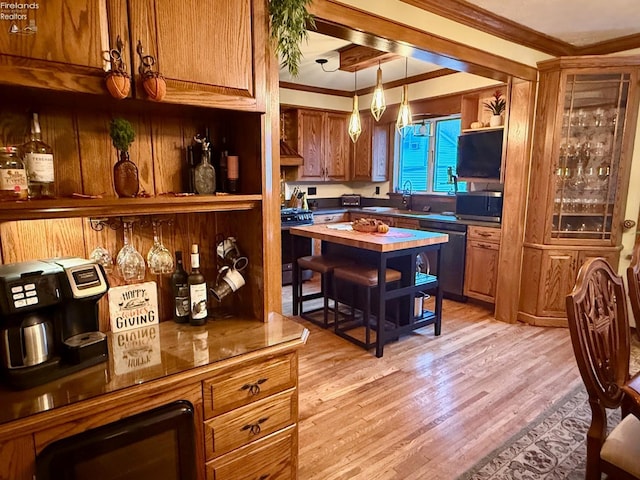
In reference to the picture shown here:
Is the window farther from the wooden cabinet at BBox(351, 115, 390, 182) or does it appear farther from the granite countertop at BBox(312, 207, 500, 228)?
the granite countertop at BBox(312, 207, 500, 228)

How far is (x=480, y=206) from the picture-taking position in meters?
4.16

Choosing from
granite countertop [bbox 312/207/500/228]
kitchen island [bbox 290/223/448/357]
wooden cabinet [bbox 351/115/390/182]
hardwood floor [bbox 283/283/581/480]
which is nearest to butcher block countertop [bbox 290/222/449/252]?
kitchen island [bbox 290/223/448/357]

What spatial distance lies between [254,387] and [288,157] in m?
4.05

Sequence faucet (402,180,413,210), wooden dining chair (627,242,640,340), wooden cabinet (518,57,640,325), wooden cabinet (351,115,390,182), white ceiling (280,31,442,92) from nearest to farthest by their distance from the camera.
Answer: wooden dining chair (627,242,640,340)
wooden cabinet (518,57,640,325)
white ceiling (280,31,442,92)
faucet (402,180,413,210)
wooden cabinet (351,115,390,182)

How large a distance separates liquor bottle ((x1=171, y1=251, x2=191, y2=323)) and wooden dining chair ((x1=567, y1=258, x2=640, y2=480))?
144cm

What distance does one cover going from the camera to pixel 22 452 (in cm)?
101

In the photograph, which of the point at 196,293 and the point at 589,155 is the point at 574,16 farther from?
the point at 196,293

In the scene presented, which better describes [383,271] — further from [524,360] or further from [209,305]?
[209,305]

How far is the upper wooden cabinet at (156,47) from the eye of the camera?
1078mm

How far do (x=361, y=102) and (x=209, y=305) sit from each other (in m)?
4.76

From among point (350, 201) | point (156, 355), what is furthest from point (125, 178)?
point (350, 201)

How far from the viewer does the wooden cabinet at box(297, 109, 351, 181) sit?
545cm

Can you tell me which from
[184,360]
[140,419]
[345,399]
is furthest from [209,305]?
[345,399]

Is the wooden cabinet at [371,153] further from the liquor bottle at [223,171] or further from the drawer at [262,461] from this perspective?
the drawer at [262,461]
